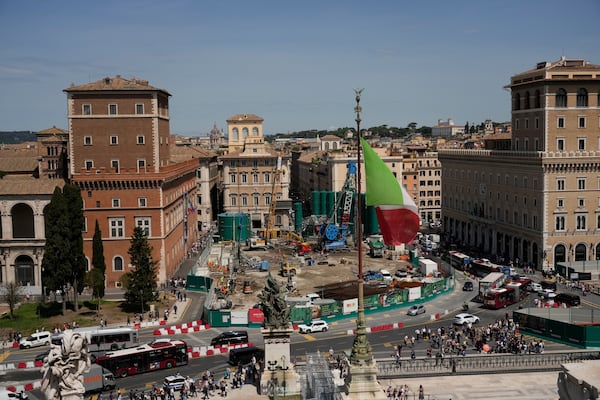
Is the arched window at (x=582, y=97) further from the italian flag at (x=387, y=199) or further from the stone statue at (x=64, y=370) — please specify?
the stone statue at (x=64, y=370)

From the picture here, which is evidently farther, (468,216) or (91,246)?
(468,216)

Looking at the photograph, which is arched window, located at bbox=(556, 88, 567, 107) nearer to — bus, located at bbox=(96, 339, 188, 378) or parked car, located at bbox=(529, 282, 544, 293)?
parked car, located at bbox=(529, 282, 544, 293)

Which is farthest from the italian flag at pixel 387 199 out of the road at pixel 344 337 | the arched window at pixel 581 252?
the arched window at pixel 581 252

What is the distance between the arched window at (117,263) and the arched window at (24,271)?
756 cm

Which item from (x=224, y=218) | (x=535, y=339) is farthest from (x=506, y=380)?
(x=224, y=218)

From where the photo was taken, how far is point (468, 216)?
95.3m

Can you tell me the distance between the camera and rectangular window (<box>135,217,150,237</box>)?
66562 mm

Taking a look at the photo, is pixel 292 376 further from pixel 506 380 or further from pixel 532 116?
pixel 532 116

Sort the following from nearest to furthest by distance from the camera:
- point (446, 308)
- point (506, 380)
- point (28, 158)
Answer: point (506, 380) → point (446, 308) → point (28, 158)

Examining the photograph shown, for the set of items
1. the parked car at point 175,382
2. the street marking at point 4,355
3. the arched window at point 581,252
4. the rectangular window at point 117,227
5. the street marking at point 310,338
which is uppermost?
the rectangular window at point 117,227

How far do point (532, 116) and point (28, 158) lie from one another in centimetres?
6137

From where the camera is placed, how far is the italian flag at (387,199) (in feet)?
91.6

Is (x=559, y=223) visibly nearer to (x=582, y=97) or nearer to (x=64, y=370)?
(x=582, y=97)

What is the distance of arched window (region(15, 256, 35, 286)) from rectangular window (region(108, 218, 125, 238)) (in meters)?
7.94
